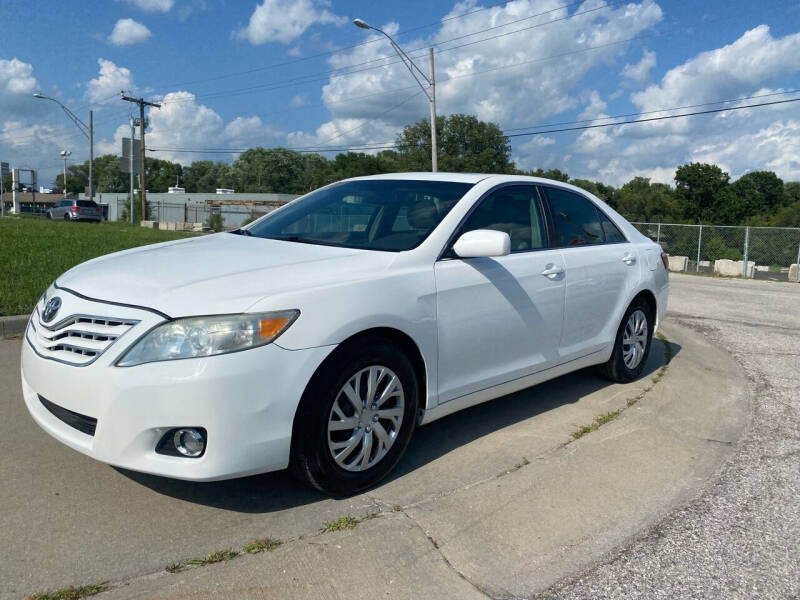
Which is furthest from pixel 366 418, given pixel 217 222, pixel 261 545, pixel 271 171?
pixel 271 171

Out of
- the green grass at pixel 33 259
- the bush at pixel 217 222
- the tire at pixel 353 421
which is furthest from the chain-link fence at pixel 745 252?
the bush at pixel 217 222

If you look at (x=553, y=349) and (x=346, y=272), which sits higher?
(x=346, y=272)

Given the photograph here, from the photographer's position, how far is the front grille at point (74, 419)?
2.82 metres

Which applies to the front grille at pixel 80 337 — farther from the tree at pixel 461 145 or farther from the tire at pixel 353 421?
the tree at pixel 461 145

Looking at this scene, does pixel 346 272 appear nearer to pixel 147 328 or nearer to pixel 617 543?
pixel 147 328

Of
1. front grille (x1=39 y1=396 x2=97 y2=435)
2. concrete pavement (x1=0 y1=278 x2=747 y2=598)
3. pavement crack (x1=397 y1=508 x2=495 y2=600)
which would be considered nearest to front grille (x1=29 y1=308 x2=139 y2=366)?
front grille (x1=39 y1=396 x2=97 y2=435)

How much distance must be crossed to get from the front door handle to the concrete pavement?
0.98 m

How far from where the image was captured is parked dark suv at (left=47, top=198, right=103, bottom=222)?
38656mm

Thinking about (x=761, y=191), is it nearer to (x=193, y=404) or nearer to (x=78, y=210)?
(x=78, y=210)

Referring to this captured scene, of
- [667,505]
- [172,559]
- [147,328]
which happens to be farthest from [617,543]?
[147,328]

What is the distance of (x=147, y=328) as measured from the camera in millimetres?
2703

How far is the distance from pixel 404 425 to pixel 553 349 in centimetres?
142

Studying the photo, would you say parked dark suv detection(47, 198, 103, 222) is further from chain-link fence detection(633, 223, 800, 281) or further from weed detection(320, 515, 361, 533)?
weed detection(320, 515, 361, 533)

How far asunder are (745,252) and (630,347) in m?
18.8
